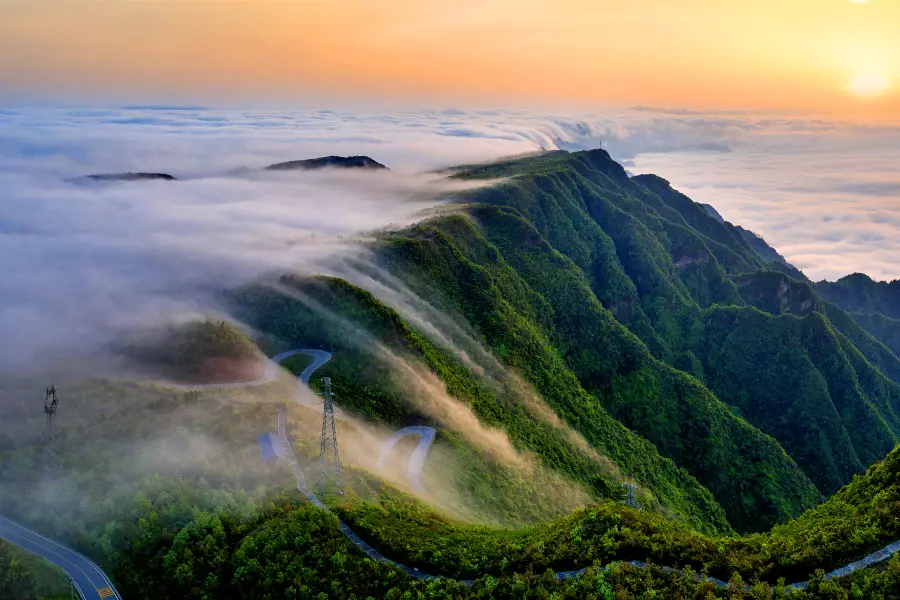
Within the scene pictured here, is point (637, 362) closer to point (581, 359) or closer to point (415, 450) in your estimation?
point (581, 359)

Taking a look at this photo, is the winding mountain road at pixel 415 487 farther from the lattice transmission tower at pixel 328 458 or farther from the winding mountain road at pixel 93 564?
the lattice transmission tower at pixel 328 458

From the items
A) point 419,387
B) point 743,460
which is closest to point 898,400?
point 743,460

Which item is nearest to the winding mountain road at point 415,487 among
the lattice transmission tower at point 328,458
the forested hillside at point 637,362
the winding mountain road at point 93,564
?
the winding mountain road at point 93,564

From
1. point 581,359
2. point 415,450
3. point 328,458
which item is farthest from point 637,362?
point 328,458

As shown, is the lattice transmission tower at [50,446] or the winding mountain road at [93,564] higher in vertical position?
the lattice transmission tower at [50,446]

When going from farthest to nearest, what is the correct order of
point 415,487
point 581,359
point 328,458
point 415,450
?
point 581,359 < point 415,450 < point 415,487 < point 328,458

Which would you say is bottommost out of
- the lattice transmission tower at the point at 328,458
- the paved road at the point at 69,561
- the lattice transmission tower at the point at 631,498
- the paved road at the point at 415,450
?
the lattice transmission tower at the point at 631,498

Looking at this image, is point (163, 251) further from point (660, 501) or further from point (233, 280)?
point (660, 501)

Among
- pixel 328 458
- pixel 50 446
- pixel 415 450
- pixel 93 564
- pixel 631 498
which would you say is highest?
pixel 50 446

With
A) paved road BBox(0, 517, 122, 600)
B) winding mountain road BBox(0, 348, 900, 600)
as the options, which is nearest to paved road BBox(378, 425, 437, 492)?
winding mountain road BBox(0, 348, 900, 600)

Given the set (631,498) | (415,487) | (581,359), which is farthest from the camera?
(581,359)
